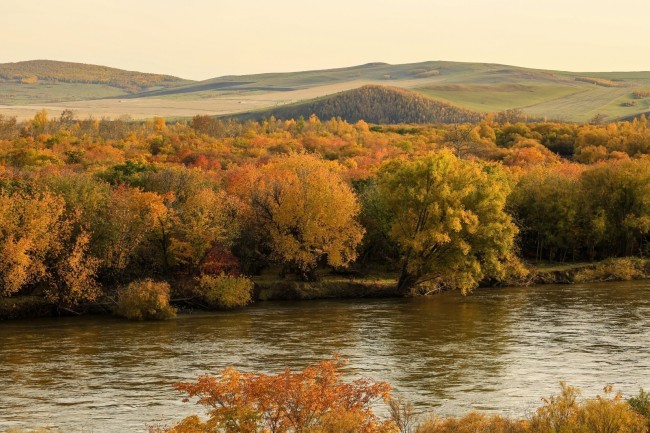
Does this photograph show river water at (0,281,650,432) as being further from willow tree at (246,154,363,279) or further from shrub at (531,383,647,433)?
shrub at (531,383,647,433)

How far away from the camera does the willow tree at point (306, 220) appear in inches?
2881

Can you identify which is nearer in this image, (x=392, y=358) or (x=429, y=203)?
(x=392, y=358)

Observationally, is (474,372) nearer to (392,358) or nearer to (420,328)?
(392,358)

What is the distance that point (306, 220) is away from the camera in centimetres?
7356

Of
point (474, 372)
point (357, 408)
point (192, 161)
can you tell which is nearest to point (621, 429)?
point (357, 408)

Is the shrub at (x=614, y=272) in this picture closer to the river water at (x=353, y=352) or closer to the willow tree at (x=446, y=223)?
the river water at (x=353, y=352)

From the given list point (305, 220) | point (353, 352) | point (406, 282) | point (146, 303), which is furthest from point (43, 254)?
point (406, 282)

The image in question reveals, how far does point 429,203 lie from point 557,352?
25.2 metres

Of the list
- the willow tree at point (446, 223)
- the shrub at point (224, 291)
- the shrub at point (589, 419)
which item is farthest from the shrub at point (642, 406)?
the shrub at point (224, 291)

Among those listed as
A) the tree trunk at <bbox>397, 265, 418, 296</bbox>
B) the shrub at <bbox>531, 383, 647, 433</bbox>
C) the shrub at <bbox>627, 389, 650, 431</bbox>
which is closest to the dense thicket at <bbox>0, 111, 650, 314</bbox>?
the tree trunk at <bbox>397, 265, 418, 296</bbox>

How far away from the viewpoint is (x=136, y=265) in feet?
233

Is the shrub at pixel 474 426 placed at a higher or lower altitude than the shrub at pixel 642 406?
higher

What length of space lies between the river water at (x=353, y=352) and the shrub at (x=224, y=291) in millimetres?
1456

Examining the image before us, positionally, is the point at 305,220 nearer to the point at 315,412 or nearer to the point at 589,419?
the point at 315,412
